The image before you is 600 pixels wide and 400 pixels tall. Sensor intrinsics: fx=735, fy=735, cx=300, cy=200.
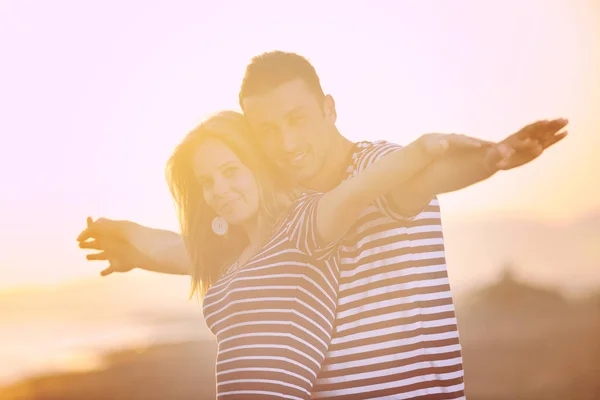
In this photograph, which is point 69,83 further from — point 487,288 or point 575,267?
point 575,267

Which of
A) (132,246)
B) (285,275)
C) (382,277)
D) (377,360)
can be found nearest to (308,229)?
(285,275)

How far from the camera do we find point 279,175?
1.69 meters

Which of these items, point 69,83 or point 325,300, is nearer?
point 325,300

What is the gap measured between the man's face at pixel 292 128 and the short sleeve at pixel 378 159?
109 mm

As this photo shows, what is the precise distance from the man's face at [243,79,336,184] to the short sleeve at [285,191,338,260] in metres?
0.13

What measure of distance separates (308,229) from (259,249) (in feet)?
0.80

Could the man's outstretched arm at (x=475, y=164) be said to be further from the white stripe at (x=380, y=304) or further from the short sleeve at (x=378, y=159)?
the white stripe at (x=380, y=304)

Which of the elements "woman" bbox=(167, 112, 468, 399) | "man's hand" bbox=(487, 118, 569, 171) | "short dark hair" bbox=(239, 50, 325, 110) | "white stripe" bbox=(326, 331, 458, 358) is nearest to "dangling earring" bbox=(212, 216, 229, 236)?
"woman" bbox=(167, 112, 468, 399)

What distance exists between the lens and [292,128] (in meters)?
1.66

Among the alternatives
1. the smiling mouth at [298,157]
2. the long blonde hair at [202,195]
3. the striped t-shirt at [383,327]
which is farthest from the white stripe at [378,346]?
the smiling mouth at [298,157]

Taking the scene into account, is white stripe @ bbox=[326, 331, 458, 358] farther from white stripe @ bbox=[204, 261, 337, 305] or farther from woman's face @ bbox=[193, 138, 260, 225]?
woman's face @ bbox=[193, 138, 260, 225]

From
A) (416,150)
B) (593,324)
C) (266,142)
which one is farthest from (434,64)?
(593,324)

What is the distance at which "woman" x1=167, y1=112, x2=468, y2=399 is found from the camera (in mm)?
1419

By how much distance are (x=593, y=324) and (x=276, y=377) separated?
95cm
